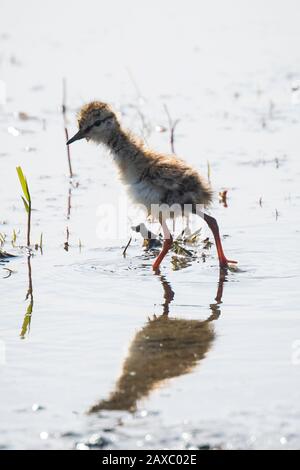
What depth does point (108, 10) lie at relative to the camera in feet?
56.3

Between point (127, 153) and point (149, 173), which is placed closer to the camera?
point (149, 173)

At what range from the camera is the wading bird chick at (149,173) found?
266 inches

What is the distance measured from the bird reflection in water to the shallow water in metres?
0.01

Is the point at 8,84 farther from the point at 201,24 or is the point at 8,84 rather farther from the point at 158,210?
the point at 158,210

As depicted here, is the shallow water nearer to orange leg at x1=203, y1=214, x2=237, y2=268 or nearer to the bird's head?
orange leg at x1=203, y1=214, x2=237, y2=268

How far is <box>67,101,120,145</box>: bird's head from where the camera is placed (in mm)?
7266

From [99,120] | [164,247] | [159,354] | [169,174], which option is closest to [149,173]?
[169,174]

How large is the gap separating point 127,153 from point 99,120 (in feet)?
1.13

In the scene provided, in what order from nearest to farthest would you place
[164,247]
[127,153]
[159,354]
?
[159,354] < [164,247] < [127,153]

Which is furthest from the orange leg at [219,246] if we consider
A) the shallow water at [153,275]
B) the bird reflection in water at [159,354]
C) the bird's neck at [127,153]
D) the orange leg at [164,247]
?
the bird reflection in water at [159,354]

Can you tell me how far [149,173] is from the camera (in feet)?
22.6

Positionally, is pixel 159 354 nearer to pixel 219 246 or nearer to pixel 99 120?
pixel 219 246

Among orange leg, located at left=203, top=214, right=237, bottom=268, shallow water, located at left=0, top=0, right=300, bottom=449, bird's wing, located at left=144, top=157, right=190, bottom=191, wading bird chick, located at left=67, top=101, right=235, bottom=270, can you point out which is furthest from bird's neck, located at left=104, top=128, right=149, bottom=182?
orange leg, located at left=203, top=214, right=237, bottom=268

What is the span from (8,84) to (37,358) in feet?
26.0
